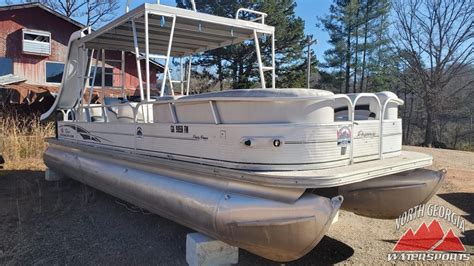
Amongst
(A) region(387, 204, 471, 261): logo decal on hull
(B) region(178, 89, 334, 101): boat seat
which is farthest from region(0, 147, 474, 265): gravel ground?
(B) region(178, 89, 334, 101): boat seat

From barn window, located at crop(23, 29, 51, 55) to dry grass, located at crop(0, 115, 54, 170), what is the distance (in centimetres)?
663

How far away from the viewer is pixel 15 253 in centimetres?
400

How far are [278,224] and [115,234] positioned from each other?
2.39m

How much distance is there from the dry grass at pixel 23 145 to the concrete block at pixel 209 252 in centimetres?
685

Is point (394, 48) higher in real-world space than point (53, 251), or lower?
higher

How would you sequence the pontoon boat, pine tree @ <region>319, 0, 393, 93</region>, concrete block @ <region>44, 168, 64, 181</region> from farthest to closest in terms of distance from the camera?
pine tree @ <region>319, 0, 393, 93</region>, concrete block @ <region>44, 168, 64, 181</region>, the pontoon boat

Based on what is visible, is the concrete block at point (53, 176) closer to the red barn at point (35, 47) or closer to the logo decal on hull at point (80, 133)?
the logo decal on hull at point (80, 133)

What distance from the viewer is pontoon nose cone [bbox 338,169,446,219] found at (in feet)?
12.3

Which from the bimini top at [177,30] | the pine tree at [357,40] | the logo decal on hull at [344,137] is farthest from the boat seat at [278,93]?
the pine tree at [357,40]

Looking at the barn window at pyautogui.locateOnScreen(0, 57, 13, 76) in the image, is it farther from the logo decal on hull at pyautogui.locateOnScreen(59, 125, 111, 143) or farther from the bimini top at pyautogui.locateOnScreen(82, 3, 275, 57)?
the bimini top at pyautogui.locateOnScreen(82, 3, 275, 57)

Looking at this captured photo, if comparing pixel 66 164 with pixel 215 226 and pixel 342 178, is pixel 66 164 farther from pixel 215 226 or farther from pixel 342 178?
pixel 342 178

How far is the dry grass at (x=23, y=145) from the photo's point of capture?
937 cm

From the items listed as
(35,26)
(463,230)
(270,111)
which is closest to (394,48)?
(35,26)

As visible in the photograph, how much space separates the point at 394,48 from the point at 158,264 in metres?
29.2
